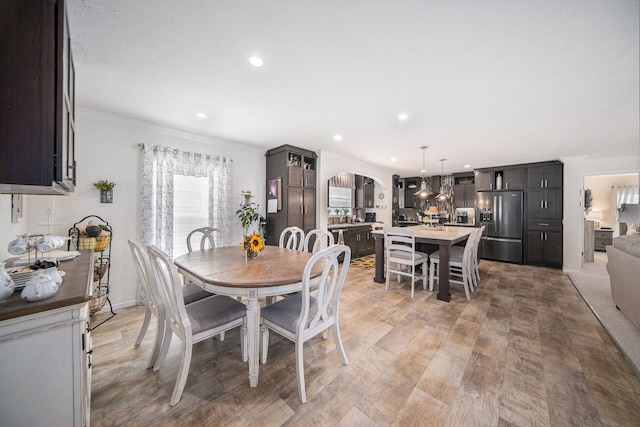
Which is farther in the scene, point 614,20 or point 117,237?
point 117,237

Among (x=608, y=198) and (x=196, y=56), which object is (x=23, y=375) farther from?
(x=608, y=198)

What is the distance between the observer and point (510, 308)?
291 centimetres

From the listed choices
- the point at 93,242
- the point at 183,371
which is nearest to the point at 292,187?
the point at 93,242

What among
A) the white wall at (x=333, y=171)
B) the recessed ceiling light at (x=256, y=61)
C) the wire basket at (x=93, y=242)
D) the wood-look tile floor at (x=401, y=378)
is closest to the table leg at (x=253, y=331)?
the wood-look tile floor at (x=401, y=378)

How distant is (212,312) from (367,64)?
2.29 metres

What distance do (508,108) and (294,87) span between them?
2.39 m

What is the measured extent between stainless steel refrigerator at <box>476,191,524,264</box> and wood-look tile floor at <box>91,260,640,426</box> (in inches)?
121

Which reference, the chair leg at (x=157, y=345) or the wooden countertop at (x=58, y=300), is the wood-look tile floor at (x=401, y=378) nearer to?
the chair leg at (x=157, y=345)

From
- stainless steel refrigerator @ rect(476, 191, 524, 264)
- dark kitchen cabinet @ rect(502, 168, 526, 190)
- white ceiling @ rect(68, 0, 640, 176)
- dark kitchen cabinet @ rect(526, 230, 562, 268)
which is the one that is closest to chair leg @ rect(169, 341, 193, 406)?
white ceiling @ rect(68, 0, 640, 176)

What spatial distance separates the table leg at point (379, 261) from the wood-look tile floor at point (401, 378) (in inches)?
46.8

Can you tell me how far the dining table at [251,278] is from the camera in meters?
1.53

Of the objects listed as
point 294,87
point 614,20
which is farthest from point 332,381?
point 614,20

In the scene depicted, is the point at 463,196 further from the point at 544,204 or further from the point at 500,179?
the point at 544,204

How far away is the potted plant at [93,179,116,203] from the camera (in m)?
2.73
